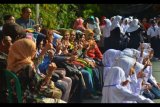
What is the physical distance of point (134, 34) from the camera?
62.9ft

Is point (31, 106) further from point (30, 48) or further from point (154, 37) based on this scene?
point (154, 37)

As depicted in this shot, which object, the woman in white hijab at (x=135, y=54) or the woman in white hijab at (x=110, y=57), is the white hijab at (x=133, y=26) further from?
the woman in white hijab at (x=110, y=57)

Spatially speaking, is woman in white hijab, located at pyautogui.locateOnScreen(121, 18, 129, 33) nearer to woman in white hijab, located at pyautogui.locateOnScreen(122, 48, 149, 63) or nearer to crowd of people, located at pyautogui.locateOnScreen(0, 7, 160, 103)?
crowd of people, located at pyautogui.locateOnScreen(0, 7, 160, 103)

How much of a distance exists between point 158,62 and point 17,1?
5521mm

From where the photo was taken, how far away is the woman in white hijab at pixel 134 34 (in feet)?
60.8

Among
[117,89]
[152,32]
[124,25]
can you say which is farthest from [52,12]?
[117,89]

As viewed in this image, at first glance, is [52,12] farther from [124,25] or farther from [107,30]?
[124,25]

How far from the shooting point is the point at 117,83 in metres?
7.28

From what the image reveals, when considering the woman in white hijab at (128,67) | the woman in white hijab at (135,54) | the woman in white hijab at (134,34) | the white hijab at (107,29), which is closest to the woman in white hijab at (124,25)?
the woman in white hijab at (134,34)

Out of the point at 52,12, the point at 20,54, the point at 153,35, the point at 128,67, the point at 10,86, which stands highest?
the point at 52,12

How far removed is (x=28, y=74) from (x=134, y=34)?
12925 millimetres

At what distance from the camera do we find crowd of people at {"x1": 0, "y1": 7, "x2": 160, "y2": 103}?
6818 mm

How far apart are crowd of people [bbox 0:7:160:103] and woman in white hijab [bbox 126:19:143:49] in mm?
6519

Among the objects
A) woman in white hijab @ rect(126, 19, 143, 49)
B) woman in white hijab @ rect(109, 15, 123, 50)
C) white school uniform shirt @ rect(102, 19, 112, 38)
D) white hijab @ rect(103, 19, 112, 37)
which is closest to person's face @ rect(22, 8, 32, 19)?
woman in white hijab @ rect(109, 15, 123, 50)
